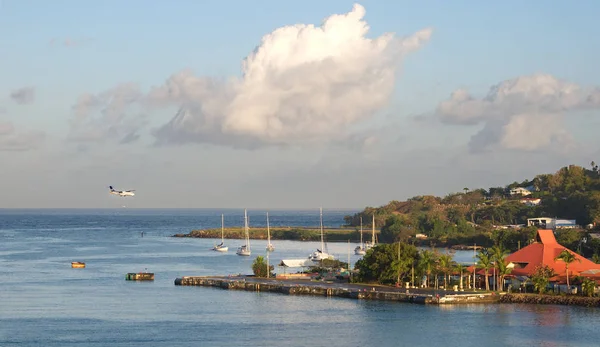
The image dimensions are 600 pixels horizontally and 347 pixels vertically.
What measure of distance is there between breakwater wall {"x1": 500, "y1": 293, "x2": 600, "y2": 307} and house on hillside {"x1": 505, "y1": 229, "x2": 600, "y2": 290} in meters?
3.15

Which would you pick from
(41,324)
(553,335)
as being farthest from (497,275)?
(41,324)

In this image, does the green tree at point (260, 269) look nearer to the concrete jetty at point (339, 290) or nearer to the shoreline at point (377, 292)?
the concrete jetty at point (339, 290)

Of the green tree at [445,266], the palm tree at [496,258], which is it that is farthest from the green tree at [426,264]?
the palm tree at [496,258]

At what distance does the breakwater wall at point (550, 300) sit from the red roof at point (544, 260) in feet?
16.3

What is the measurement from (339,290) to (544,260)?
62.3ft

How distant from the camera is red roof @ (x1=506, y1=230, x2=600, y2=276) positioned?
8238cm

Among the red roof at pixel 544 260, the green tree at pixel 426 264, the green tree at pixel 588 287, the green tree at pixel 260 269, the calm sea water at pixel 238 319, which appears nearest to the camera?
the calm sea water at pixel 238 319

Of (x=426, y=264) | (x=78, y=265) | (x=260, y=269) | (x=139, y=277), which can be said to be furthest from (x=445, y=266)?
(x=78, y=265)

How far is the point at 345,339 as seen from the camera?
6450 cm

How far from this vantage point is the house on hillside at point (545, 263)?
3194 inches

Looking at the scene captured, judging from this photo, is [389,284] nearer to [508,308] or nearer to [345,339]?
[508,308]

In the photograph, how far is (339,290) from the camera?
86.1 metres

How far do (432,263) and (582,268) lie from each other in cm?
1355

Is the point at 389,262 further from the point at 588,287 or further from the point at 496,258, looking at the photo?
the point at 588,287
